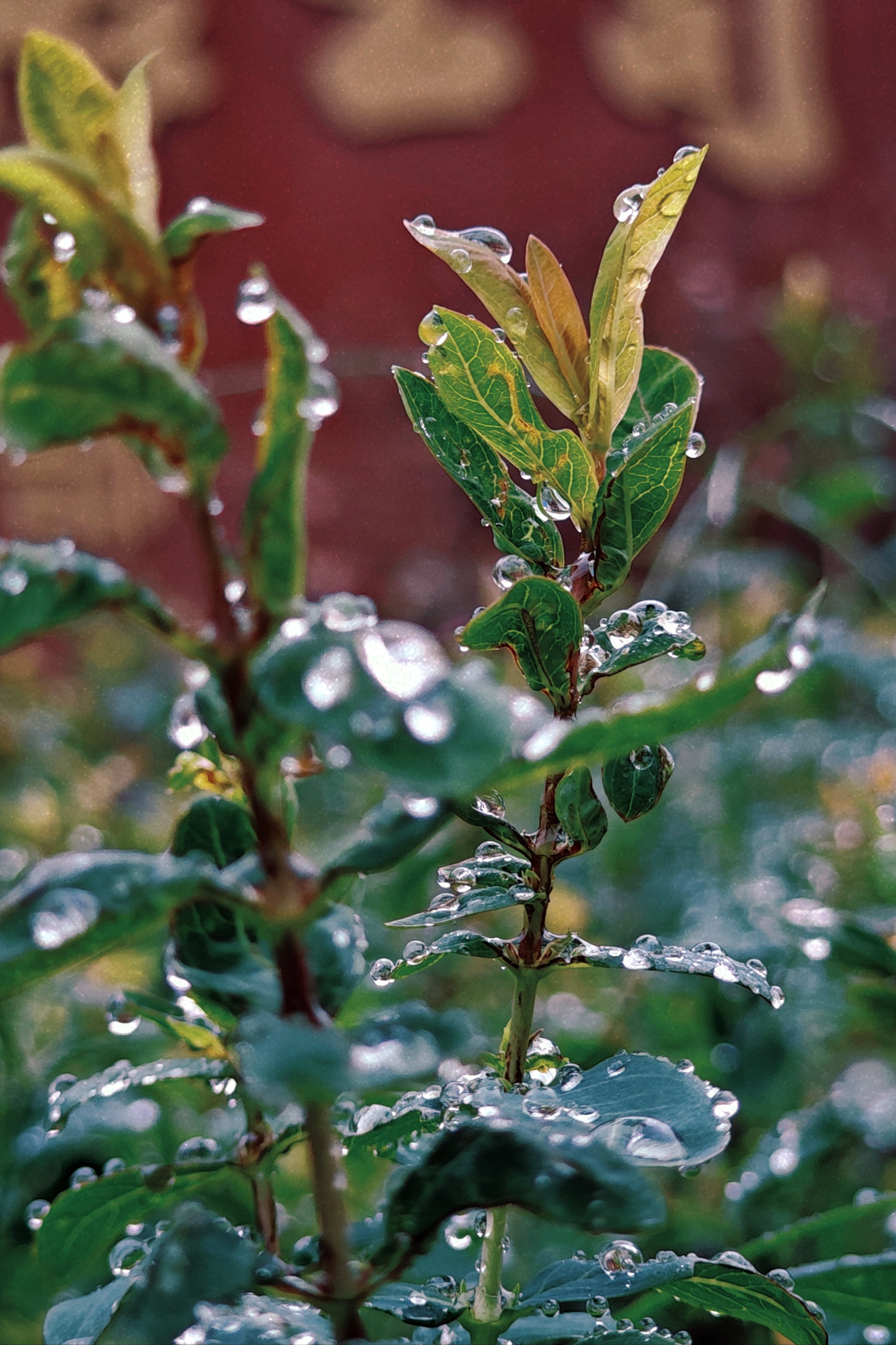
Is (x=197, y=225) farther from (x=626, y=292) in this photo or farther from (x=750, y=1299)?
(x=750, y=1299)

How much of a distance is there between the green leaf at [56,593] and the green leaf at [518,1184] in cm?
15

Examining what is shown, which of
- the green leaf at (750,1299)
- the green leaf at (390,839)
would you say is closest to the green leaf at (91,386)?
the green leaf at (390,839)

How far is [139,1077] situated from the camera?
0.39 metres

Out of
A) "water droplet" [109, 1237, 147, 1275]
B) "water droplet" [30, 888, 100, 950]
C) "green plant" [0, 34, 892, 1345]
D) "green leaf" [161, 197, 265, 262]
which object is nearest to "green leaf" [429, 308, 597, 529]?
"green plant" [0, 34, 892, 1345]

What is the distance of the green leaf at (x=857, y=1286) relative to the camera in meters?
0.46

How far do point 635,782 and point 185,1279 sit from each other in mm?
207

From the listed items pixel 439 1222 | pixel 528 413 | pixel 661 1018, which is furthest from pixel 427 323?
pixel 661 1018

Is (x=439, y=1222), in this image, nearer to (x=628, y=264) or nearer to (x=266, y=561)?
(x=266, y=561)

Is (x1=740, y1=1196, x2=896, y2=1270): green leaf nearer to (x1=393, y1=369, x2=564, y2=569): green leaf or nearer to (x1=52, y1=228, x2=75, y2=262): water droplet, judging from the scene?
(x1=393, y1=369, x2=564, y2=569): green leaf

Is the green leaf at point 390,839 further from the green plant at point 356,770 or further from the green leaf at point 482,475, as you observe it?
the green leaf at point 482,475

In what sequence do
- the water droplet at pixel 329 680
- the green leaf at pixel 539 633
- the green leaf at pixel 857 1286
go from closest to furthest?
the water droplet at pixel 329 680 < the green leaf at pixel 539 633 < the green leaf at pixel 857 1286

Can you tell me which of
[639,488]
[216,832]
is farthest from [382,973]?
[639,488]

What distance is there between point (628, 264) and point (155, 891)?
0.26m

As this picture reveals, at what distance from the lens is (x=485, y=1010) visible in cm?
120
